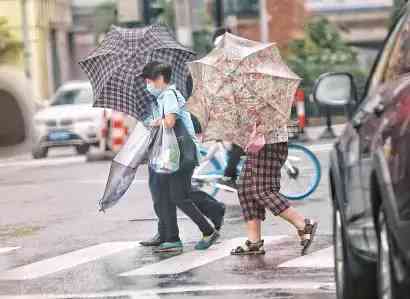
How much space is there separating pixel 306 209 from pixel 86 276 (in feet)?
14.2

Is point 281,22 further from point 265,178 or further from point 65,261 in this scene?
point 265,178

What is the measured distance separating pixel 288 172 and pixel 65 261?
4.26 metres

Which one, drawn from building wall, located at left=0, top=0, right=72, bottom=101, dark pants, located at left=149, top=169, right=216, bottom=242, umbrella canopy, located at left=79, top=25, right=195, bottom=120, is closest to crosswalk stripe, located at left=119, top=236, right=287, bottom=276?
dark pants, located at left=149, top=169, right=216, bottom=242

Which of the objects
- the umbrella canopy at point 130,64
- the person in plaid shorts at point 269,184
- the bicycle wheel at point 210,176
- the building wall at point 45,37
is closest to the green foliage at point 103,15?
the building wall at point 45,37

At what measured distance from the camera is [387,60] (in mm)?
6969

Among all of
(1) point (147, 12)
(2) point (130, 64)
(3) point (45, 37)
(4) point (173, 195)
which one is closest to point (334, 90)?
(4) point (173, 195)

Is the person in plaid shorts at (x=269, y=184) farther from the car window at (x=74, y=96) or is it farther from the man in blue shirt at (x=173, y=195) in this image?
the car window at (x=74, y=96)

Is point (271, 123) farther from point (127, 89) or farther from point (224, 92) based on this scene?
point (127, 89)

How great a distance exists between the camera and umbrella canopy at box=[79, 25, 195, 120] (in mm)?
11648

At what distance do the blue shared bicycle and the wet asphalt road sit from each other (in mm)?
200

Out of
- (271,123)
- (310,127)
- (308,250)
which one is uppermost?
(271,123)

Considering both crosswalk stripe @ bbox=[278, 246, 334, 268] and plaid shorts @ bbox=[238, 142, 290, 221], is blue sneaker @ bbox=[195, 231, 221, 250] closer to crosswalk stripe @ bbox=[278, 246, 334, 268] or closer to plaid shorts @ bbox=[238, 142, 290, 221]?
plaid shorts @ bbox=[238, 142, 290, 221]

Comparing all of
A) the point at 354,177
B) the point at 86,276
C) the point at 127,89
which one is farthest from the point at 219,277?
the point at 354,177

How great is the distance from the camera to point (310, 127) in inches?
1216
